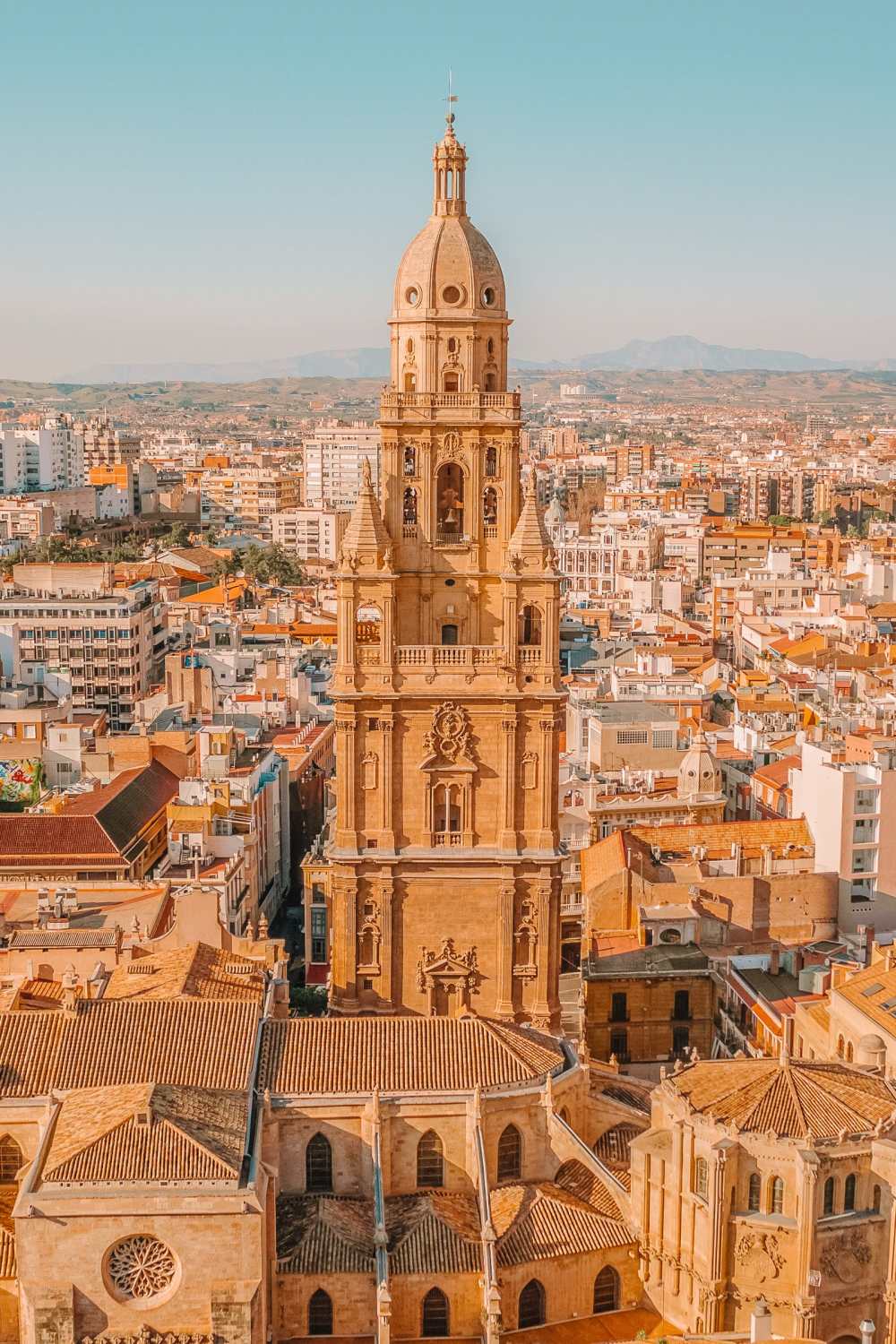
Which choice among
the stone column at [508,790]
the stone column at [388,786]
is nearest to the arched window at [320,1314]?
the stone column at [388,786]

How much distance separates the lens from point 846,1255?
91.3ft

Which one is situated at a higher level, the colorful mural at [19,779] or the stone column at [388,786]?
the stone column at [388,786]

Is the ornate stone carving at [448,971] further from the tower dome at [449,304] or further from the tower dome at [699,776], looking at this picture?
the tower dome at [699,776]

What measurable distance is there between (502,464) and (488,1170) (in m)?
16.1

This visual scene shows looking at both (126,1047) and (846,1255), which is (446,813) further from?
(846,1255)

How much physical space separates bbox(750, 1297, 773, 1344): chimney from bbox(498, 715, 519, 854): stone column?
41.8 ft

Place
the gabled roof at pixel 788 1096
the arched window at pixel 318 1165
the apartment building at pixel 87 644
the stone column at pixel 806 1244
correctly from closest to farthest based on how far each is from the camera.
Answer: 1. the stone column at pixel 806 1244
2. the gabled roof at pixel 788 1096
3. the arched window at pixel 318 1165
4. the apartment building at pixel 87 644

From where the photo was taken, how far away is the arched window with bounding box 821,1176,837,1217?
27.6 m

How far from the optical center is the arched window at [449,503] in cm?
3853

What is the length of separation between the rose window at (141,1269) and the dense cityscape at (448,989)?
4 centimetres

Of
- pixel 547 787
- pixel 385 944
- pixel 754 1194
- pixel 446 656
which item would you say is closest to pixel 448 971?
pixel 385 944

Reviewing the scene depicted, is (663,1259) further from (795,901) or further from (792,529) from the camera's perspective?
(792,529)

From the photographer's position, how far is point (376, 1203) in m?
28.5

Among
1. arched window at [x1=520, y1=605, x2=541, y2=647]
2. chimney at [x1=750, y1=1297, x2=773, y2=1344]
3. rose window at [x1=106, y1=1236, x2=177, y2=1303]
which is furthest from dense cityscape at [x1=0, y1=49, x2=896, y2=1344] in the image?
chimney at [x1=750, y1=1297, x2=773, y2=1344]
